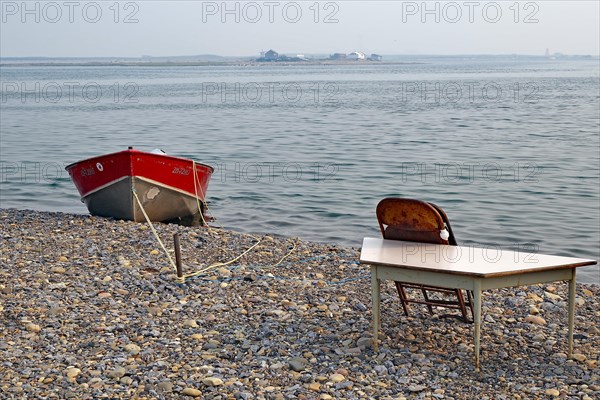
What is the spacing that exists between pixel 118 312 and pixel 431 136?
29.6 meters

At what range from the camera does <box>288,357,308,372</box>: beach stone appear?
6719 mm

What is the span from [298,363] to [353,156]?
23.1 metres

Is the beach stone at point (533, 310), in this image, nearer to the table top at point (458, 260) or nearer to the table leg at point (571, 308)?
the table leg at point (571, 308)

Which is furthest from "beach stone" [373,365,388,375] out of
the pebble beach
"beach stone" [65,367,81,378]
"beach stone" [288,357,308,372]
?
"beach stone" [65,367,81,378]

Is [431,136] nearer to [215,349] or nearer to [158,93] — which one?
[215,349]

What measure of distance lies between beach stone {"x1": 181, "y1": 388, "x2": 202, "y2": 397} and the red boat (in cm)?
836

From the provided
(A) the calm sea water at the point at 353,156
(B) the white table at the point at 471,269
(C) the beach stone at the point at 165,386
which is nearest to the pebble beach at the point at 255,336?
(C) the beach stone at the point at 165,386

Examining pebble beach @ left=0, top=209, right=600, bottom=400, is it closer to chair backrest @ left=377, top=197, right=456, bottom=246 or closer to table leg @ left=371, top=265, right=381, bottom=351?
table leg @ left=371, top=265, right=381, bottom=351

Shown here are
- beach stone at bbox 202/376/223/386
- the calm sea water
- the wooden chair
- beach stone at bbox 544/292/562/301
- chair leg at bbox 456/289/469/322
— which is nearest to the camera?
beach stone at bbox 202/376/223/386

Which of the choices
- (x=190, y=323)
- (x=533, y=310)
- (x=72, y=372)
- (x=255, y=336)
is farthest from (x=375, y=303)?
(x=72, y=372)

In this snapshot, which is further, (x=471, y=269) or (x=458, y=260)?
(x=458, y=260)

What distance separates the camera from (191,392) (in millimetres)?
6168

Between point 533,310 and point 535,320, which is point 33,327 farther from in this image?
point 533,310

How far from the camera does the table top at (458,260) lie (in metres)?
6.46
